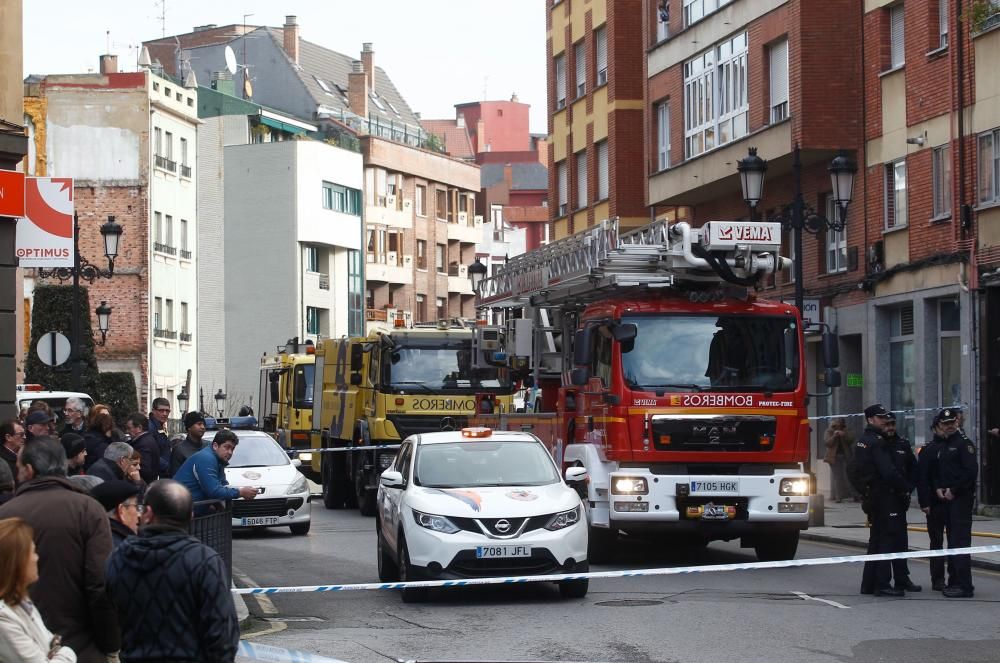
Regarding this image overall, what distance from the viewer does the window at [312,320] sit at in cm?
8294

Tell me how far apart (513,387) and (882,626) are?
496 inches

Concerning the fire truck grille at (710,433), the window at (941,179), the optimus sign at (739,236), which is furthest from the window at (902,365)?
the fire truck grille at (710,433)

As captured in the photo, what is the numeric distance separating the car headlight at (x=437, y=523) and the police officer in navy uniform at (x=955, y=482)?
14.4 feet

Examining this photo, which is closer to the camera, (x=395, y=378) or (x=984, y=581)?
(x=984, y=581)

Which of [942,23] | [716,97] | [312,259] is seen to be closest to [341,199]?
[312,259]

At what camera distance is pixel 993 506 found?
90.1ft

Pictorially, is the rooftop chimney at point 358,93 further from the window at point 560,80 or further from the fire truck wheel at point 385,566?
the fire truck wheel at point 385,566

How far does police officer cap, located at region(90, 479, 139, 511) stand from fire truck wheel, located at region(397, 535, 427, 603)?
7.64 metres

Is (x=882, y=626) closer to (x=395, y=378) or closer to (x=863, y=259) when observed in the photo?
(x=395, y=378)

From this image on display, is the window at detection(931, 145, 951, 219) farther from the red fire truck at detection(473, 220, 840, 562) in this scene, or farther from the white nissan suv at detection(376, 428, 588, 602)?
the white nissan suv at detection(376, 428, 588, 602)

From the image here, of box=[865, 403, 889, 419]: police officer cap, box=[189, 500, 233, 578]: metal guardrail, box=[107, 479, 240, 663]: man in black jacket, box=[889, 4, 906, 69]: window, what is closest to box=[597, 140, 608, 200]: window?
box=[889, 4, 906, 69]: window

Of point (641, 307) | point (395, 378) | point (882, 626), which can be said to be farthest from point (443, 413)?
point (882, 626)

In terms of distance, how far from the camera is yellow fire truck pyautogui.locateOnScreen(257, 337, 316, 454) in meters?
43.2

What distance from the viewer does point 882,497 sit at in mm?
16469
